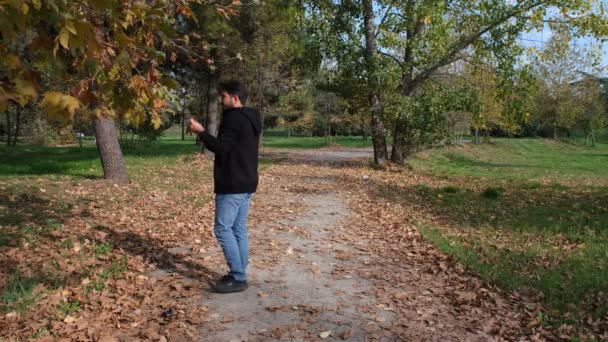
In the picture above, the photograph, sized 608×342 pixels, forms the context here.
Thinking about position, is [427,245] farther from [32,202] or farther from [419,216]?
[32,202]

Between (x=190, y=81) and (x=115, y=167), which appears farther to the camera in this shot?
(x=190, y=81)

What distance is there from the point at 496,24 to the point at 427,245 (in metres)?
11.4

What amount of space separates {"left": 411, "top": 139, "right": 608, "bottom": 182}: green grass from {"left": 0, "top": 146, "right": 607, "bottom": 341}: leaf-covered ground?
12558 millimetres

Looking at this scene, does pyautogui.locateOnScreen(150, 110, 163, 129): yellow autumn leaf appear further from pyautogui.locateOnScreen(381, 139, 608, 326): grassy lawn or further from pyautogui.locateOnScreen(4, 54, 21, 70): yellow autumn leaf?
pyautogui.locateOnScreen(381, 139, 608, 326): grassy lawn

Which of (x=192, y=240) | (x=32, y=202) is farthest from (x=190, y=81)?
(x=192, y=240)

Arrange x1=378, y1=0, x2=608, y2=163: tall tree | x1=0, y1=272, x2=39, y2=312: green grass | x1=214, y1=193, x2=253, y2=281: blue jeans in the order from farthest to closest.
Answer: x1=378, y1=0, x2=608, y2=163: tall tree, x1=214, y1=193, x2=253, y2=281: blue jeans, x1=0, y1=272, x2=39, y2=312: green grass

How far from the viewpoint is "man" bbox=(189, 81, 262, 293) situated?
4418 millimetres

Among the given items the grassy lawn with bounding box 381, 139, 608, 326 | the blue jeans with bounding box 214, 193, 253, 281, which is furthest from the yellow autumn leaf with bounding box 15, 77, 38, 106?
the grassy lawn with bounding box 381, 139, 608, 326

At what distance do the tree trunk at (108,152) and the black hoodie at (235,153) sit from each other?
23.2 ft

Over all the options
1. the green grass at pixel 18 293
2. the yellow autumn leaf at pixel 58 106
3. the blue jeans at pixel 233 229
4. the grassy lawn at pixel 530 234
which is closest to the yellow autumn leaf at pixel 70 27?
the yellow autumn leaf at pixel 58 106

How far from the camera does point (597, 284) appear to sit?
5016mm

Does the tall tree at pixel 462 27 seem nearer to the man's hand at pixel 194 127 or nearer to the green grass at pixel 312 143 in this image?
the man's hand at pixel 194 127

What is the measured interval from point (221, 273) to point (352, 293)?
4.79ft

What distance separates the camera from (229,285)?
15.3 feet
